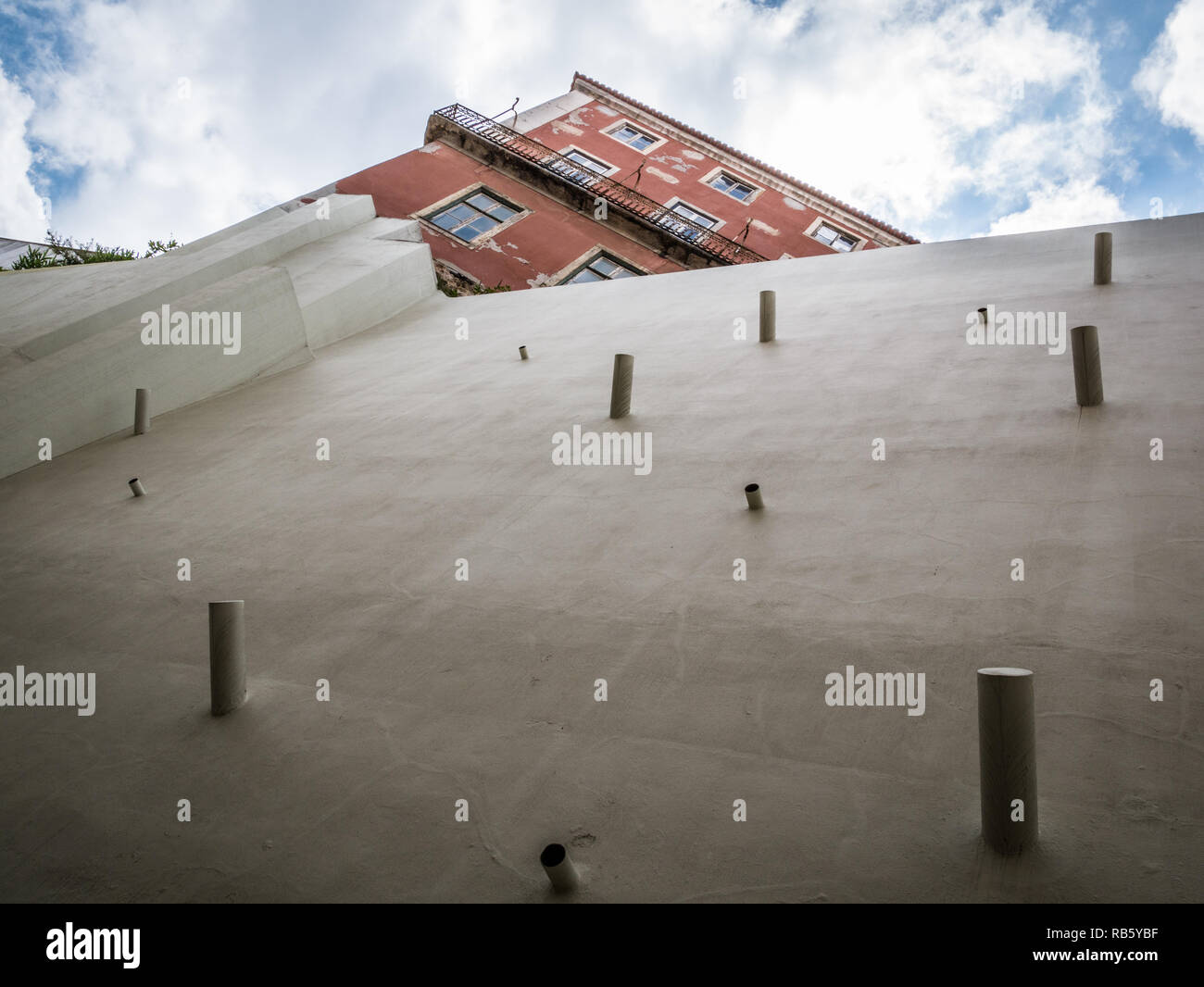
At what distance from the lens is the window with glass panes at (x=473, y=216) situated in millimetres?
18984

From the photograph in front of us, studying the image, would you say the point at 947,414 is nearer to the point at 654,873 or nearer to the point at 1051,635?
the point at 1051,635

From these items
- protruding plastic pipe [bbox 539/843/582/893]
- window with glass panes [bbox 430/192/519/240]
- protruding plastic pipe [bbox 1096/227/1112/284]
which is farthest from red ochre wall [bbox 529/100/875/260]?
protruding plastic pipe [bbox 539/843/582/893]

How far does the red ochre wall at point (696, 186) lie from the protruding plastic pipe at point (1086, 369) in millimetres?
17229

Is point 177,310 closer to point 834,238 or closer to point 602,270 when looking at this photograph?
point 602,270

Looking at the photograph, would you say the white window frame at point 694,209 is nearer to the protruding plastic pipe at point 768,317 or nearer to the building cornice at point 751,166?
the building cornice at point 751,166

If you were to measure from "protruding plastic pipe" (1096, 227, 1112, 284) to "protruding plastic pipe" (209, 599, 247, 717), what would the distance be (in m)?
7.58

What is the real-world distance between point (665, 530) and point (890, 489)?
4.45 ft

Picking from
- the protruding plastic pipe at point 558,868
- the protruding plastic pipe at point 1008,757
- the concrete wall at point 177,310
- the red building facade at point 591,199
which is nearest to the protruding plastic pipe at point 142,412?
the concrete wall at point 177,310

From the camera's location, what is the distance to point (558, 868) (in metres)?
2.65

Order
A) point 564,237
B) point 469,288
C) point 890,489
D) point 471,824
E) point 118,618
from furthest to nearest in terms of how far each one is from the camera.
A: point 564,237
point 469,288
point 118,618
point 890,489
point 471,824

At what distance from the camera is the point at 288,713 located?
13.3 feet
